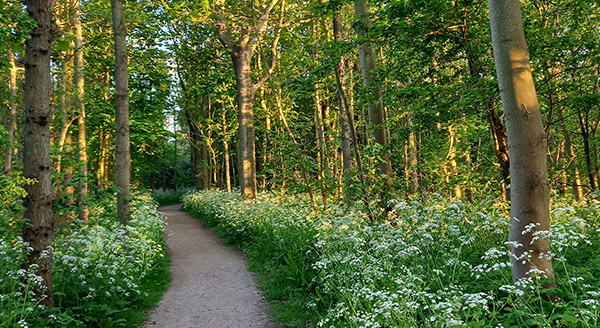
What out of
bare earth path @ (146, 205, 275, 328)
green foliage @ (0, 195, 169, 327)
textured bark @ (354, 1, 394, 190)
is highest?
textured bark @ (354, 1, 394, 190)

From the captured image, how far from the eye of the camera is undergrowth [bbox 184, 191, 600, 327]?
3027mm

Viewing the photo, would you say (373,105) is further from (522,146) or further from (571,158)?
(522,146)

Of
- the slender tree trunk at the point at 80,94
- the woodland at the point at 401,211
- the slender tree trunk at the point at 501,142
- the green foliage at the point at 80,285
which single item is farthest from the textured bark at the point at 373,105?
the slender tree trunk at the point at 80,94

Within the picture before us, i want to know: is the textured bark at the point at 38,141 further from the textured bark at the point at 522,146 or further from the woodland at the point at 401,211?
the textured bark at the point at 522,146

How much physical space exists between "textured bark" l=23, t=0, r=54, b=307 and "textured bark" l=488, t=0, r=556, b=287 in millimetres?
5443

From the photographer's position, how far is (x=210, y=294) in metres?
7.02

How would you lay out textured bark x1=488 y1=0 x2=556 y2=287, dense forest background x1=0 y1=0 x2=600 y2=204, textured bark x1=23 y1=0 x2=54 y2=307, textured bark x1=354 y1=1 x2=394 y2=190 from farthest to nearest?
textured bark x1=354 y1=1 x2=394 y2=190 < dense forest background x1=0 y1=0 x2=600 y2=204 < textured bark x1=23 y1=0 x2=54 y2=307 < textured bark x1=488 y1=0 x2=556 y2=287

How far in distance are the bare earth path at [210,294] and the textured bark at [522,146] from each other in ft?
12.3

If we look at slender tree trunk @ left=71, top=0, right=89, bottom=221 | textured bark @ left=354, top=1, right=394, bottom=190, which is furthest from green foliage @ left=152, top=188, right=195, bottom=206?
textured bark @ left=354, top=1, right=394, bottom=190

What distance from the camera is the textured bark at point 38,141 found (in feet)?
14.6

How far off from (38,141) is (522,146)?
5.67 metres

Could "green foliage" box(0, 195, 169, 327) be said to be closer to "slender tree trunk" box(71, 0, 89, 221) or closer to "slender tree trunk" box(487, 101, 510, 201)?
"slender tree trunk" box(71, 0, 89, 221)

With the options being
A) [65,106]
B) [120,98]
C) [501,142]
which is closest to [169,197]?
[65,106]

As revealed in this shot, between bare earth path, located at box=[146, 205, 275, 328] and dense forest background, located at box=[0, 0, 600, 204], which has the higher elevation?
dense forest background, located at box=[0, 0, 600, 204]
